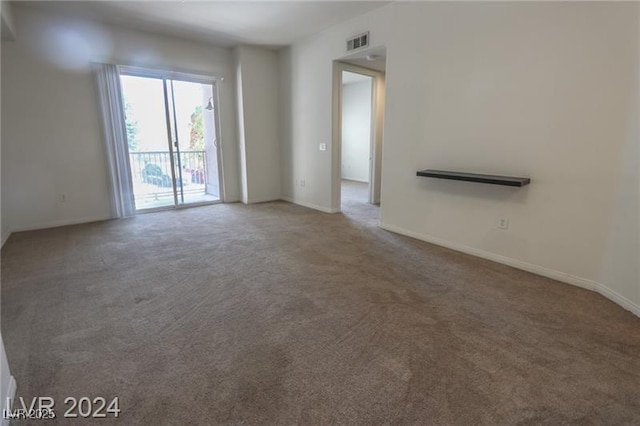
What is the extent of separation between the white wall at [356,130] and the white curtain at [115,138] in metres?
5.53

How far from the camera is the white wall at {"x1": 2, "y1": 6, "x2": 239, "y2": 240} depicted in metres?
3.95

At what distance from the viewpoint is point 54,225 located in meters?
4.39

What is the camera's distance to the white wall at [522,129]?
93.2 inches

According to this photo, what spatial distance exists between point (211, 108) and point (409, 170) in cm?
386

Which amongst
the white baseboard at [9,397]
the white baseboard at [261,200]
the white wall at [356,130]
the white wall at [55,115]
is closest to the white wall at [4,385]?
the white baseboard at [9,397]

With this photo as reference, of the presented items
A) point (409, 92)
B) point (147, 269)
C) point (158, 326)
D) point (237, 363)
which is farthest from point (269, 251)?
point (409, 92)

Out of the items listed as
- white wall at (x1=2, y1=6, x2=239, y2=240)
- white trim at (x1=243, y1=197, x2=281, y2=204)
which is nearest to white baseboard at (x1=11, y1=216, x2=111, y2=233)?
white wall at (x1=2, y1=6, x2=239, y2=240)

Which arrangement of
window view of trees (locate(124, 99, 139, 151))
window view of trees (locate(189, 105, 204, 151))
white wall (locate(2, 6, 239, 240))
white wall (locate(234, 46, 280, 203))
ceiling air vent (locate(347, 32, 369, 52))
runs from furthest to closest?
window view of trees (locate(189, 105, 204, 151))
white wall (locate(234, 46, 280, 203))
window view of trees (locate(124, 99, 139, 151))
ceiling air vent (locate(347, 32, 369, 52))
white wall (locate(2, 6, 239, 240))

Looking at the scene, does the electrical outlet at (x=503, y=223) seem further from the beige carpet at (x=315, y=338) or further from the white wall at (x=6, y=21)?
the white wall at (x=6, y=21)

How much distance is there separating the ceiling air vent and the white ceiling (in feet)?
0.88

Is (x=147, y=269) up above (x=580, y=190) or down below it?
below

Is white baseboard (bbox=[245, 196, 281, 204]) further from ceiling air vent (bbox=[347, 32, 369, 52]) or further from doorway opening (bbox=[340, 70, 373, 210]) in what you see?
ceiling air vent (bbox=[347, 32, 369, 52])

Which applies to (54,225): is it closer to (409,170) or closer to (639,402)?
(409,170)

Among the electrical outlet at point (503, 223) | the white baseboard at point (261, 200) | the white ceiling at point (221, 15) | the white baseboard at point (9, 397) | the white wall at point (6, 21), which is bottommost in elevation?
the white baseboard at point (9, 397)
